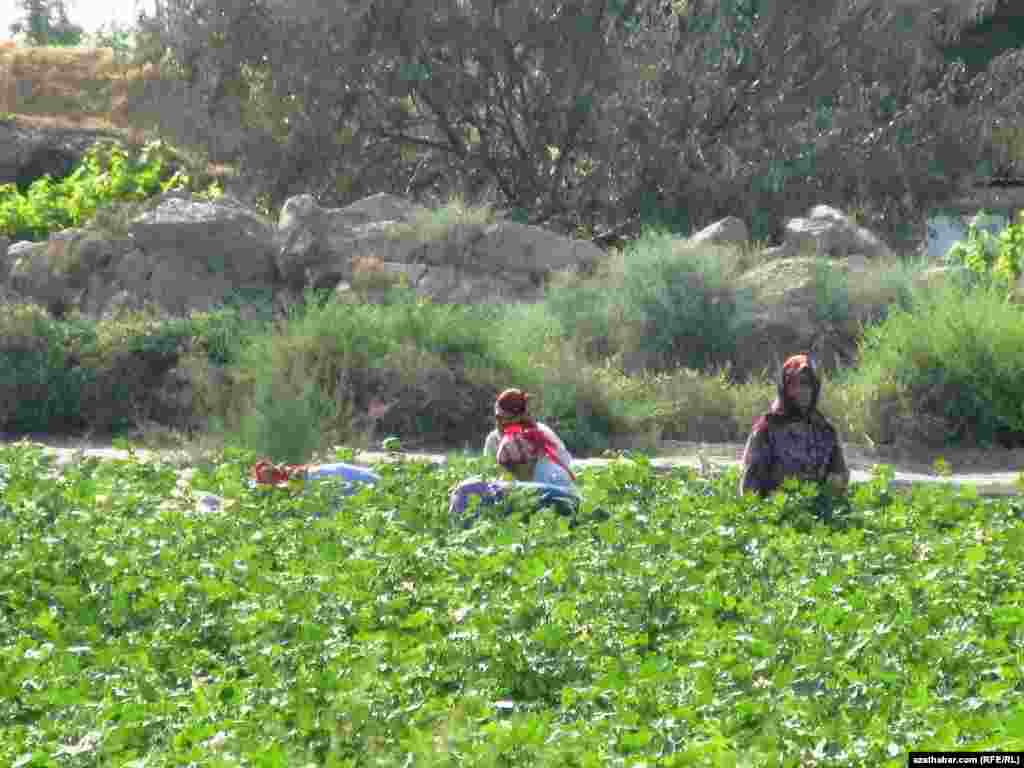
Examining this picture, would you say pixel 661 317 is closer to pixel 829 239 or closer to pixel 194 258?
pixel 829 239

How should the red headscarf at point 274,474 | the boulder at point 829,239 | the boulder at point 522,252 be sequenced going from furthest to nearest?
the boulder at point 829,239
the boulder at point 522,252
the red headscarf at point 274,474

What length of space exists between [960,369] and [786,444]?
489 centimetres

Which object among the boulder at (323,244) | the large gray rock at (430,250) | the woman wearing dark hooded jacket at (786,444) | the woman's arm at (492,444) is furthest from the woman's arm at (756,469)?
the boulder at (323,244)

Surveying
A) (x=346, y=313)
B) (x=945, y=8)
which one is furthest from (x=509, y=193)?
(x=346, y=313)

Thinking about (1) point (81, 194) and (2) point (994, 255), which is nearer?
(2) point (994, 255)

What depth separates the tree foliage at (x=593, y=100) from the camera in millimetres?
22469

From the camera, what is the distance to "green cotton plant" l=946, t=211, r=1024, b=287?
1698 cm

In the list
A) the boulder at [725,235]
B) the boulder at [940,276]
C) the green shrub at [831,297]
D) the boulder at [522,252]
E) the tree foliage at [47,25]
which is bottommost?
the green shrub at [831,297]

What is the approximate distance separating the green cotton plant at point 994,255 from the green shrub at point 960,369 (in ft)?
5.70

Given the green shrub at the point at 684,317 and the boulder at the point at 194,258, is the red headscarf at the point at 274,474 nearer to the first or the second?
the green shrub at the point at 684,317

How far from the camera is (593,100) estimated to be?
2297cm

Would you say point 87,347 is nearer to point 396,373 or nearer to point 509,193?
point 396,373

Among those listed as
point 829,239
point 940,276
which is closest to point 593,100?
point 829,239

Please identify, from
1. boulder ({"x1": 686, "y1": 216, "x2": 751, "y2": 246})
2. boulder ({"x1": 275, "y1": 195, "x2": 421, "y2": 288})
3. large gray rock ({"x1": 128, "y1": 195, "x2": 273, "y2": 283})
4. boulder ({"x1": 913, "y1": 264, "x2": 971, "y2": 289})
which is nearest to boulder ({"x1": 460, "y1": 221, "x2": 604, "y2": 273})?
boulder ({"x1": 275, "y1": 195, "x2": 421, "y2": 288})
